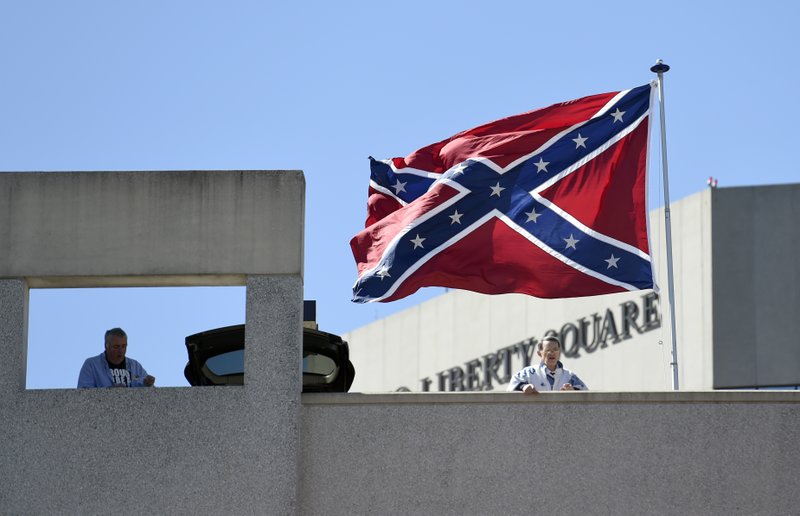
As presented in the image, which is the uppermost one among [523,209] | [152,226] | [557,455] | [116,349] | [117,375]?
[523,209]

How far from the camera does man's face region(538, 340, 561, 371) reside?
13.4 metres

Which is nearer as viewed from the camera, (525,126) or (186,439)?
(186,439)

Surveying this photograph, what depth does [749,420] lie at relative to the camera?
41.4 ft

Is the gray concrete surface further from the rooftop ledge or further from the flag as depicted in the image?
the flag

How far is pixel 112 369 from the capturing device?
13164 millimetres

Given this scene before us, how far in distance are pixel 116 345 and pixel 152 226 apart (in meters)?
1.01

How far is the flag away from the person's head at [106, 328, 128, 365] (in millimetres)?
2299

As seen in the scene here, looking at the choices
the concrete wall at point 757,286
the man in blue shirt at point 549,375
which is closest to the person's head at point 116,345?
the man in blue shirt at point 549,375

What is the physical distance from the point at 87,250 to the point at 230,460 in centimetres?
210

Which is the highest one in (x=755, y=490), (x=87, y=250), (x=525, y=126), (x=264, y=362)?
(x=525, y=126)

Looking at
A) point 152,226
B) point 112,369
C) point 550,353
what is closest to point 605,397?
point 550,353

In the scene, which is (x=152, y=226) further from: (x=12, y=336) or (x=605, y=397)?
(x=605, y=397)

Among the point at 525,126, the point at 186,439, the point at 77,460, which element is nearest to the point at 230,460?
the point at 186,439

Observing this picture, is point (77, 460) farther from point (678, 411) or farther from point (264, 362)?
point (678, 411)
